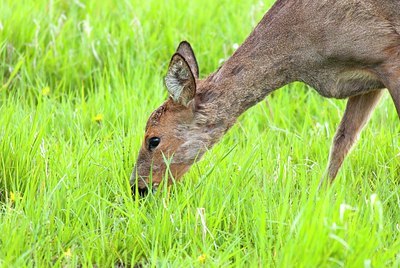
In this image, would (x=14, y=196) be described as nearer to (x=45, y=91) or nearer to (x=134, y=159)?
(x=134, y=159)

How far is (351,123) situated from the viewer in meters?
6.57

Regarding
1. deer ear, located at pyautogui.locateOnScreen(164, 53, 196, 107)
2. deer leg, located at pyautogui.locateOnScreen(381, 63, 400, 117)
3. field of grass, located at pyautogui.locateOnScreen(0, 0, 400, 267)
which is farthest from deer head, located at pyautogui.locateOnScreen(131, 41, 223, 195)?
deer leg, located at pyautogui.locateOnScreen(381, 63, 400, 117)

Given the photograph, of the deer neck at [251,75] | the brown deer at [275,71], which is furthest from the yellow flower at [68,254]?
the deer neck at [251,75]

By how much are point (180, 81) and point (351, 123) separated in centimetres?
127

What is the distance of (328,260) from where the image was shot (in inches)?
184

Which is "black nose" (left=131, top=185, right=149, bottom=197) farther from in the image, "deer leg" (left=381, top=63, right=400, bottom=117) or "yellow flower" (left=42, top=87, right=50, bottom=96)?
"deer leg" (left=381, top=63, right=400, bottom=117)

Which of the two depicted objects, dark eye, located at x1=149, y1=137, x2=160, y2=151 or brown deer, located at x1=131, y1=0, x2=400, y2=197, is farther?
dark eye, located at x1=149, y1=137, x2=160, y2=151

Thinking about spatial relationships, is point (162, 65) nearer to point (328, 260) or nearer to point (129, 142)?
point (129, 142)

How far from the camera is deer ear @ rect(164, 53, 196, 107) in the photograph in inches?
235

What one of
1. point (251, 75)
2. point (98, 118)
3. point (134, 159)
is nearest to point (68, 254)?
point (134, 159)

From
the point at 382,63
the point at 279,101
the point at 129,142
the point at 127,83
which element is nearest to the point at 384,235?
the point at 382,63

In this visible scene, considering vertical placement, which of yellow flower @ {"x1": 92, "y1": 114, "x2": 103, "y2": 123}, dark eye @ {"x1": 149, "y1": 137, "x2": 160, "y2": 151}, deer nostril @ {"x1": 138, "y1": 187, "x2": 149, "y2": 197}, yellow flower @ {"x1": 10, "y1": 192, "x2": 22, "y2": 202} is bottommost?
deer nostril @ {"x1": 138, "y1": 187, "x2": 149, "y2": 197}

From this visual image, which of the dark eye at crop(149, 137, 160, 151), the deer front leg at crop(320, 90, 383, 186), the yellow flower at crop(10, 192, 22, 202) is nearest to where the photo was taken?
the yellow flower at crop(10, 192, 22, 202)

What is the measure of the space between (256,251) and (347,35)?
1.58m
